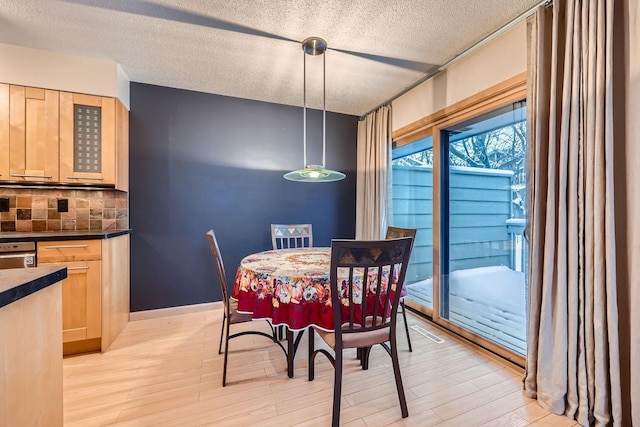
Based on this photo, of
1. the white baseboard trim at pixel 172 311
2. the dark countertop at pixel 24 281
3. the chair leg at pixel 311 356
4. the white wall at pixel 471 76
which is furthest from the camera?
the white baseboard trim at pixel 172 311

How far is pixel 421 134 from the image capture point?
2.96m

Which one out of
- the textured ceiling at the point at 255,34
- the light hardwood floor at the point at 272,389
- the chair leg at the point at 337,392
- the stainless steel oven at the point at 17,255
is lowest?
the light hardwood floor at the point at 272,389

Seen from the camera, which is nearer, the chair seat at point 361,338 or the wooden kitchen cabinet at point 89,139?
the chair seat at point 361,338

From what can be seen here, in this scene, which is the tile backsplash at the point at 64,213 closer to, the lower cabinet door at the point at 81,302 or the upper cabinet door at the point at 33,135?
the upper cabinet door at the point at 33,135

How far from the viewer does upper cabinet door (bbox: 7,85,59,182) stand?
2299 mm

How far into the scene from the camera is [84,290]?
2176 mm

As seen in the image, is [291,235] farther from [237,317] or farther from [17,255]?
[17,255]

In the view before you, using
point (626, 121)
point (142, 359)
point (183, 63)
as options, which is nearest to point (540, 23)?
point (626, 121)

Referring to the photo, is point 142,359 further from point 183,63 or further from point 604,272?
point 604,272

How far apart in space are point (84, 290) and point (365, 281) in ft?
7.32

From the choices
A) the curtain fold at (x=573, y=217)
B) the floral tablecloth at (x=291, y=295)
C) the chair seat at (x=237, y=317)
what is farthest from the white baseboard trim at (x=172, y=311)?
the curtain fold at (x=573, y=217)

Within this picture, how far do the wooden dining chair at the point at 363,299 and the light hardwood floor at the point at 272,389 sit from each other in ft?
0.81

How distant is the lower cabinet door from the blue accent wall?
2.30ft

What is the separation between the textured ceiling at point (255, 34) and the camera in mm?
1874
